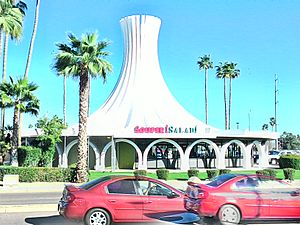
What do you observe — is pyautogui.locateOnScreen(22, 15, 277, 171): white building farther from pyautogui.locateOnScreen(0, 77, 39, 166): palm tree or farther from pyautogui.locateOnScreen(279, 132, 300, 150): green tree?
pyautogui.locateOnScreen(279, 132, 300, 150): green tree

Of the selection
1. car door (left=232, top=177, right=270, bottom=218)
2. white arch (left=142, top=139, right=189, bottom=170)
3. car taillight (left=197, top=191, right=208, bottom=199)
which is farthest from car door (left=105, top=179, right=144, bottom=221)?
white arch (left=142, top=139, right=189, bottom=170)

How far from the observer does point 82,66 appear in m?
27.7

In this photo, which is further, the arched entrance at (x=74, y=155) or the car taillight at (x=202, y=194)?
the arched entrance at (x=74, y=155)

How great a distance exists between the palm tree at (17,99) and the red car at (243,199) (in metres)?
25.1

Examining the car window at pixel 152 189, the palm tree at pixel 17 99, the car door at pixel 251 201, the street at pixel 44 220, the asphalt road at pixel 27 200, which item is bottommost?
the asphalt road at pixel 27 200

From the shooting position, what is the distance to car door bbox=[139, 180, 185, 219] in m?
10.6

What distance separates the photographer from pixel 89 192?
34.4ft

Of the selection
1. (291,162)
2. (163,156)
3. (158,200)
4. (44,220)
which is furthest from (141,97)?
(158,200)

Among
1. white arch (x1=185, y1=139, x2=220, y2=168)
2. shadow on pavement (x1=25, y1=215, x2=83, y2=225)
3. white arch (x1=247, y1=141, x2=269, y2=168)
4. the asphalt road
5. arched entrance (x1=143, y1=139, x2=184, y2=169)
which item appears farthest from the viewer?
white arch (x1=247, y1=141, x2=269, y2=168)

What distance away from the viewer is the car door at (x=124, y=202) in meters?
10.5

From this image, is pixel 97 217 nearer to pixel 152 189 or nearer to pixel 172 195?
pixel 152 189

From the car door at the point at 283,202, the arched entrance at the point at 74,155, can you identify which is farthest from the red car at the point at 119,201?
the arched entrance at the point at 74,155

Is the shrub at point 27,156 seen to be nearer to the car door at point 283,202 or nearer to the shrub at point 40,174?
the shrub at point 40,174

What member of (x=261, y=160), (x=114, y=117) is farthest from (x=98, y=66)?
(x=261, y=160)
